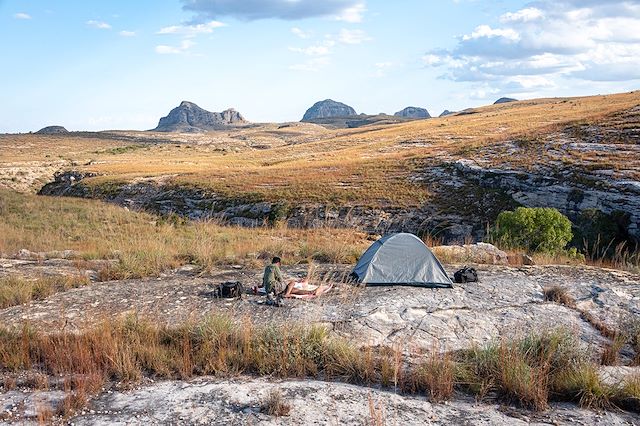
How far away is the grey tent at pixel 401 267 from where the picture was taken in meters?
11.5

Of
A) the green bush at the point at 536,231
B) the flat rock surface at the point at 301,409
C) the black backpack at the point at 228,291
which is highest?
the black backpack at the point at 228,291

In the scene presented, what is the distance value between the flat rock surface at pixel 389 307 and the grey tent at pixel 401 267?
356 mm

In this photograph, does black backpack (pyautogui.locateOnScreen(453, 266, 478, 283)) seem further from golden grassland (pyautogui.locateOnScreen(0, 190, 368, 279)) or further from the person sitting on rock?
the person sitting on rock

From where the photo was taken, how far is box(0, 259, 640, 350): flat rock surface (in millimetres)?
8344

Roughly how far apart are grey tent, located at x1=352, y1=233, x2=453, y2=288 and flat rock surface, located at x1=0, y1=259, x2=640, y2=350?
36 cm

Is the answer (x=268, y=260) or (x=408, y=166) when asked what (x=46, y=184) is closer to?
(x=408, y=166)

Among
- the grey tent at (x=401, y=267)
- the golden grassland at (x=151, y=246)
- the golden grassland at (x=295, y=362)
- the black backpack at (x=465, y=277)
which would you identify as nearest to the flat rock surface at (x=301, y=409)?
the golden grassland at (x=295, y=362)

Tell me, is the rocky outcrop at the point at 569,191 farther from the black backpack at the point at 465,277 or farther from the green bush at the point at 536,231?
the black backpack at the point at 465,277

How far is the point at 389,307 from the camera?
9578 mm

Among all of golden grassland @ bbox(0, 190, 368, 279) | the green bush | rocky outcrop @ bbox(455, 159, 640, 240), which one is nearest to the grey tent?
golden grassland @ bbox(0, 190, 368, 279)

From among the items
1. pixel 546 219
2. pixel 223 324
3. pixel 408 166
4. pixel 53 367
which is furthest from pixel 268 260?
pixel 408 166

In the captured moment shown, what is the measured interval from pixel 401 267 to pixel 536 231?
9927 mm

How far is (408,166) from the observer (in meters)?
43.3

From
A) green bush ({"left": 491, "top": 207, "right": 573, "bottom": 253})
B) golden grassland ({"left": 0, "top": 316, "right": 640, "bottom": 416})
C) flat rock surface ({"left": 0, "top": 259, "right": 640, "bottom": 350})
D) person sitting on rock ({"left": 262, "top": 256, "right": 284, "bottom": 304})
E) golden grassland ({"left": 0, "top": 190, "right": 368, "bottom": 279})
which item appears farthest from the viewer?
green bush ({"left": 491, "top": 207, "right": 573, "bottom": 253})
